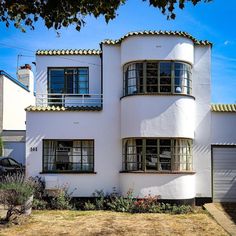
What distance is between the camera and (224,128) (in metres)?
19.9

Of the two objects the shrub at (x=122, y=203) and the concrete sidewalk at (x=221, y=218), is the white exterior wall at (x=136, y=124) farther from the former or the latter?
the concrete sidewalk at (x=221, y=218)

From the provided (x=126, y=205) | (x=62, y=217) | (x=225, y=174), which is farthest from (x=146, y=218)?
(x=225, y=174)

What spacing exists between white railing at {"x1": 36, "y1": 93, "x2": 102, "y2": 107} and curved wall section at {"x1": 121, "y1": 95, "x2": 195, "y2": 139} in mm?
2537

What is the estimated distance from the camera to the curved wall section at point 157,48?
18.9 m

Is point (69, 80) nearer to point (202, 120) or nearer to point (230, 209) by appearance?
point (202, 120)

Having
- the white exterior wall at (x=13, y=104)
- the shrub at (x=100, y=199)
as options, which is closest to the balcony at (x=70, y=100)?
the shrub at (x=100, y=199)

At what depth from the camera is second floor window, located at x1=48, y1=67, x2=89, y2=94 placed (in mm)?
21625

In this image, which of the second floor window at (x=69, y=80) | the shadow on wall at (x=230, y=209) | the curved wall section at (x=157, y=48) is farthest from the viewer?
the second floor window at (x=69, y=80)

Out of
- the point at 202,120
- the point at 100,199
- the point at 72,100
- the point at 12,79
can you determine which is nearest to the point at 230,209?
the point at 202,120

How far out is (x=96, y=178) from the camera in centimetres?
1964

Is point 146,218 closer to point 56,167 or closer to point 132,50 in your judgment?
point 56,167

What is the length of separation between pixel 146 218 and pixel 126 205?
69.0 inches

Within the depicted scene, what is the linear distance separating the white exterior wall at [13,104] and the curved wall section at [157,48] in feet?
53.3

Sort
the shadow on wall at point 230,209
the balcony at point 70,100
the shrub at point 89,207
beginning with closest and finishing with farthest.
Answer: the shadow on wall at point 230,209
the shrub at point 89,207
the balcony at point 70,100
